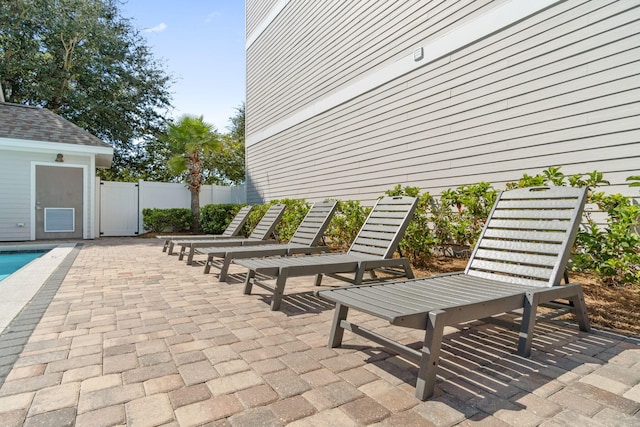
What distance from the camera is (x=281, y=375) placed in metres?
1.93

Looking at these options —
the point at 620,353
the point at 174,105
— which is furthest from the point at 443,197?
the point at 174,105

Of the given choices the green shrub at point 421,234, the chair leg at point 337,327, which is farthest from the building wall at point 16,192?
the chair leg at point 337,327

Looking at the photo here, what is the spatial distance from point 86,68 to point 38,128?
707 cm

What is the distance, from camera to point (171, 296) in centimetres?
371

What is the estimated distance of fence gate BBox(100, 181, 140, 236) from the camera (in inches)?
466

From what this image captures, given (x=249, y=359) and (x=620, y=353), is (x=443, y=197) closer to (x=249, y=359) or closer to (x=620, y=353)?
(x=620, y=353)

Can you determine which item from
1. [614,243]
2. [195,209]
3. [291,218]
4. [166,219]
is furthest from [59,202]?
[614,243]

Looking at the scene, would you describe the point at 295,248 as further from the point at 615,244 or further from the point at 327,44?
the point at 327,44

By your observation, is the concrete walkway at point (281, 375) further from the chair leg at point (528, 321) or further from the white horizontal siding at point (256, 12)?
the white horizontal siding at point (256, 12)

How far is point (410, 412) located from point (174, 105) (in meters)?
20.5

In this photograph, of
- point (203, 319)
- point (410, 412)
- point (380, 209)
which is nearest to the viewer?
point (410, 412)

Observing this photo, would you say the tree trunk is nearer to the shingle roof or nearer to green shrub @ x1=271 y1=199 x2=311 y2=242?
the shingle roof

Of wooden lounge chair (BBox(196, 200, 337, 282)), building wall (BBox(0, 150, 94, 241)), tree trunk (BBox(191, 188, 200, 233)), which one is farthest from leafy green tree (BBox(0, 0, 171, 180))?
wooden lounge chair (BBox(196, 200, 337, 282))

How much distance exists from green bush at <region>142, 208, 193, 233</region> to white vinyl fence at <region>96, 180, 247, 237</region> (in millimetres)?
447
